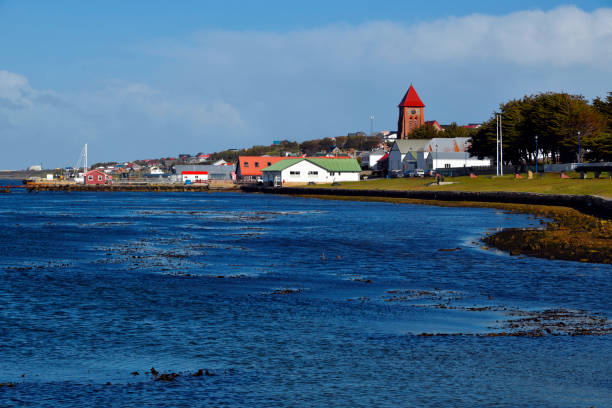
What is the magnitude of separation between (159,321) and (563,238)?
82.7 feet

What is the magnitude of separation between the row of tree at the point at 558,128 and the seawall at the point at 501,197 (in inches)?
935

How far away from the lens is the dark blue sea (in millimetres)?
13172

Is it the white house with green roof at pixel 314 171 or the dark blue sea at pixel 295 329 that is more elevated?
the white house with green roof at pixel 314 171

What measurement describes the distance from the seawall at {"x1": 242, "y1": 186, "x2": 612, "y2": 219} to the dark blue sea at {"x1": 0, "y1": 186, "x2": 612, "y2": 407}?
81.3 ft

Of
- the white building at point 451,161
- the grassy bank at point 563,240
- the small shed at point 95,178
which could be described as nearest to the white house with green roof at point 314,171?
the white building at point 451,161

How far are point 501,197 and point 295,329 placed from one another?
221 feet

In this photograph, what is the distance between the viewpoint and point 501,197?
3206 inches

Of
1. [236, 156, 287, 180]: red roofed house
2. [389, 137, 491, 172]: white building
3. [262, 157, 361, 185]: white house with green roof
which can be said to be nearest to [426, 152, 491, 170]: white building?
[389, 137, 491, 172]: white building

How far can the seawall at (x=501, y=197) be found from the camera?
5628cm

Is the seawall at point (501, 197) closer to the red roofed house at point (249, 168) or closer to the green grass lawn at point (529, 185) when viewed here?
the green grass lawn at point (529, 185)

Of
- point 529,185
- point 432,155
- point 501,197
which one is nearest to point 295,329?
point 501,197

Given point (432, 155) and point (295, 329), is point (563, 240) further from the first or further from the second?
point (432, 155)

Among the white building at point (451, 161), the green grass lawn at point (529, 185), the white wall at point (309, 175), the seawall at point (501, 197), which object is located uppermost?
the white building at point (451, 161)

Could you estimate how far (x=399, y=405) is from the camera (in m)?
12.4
